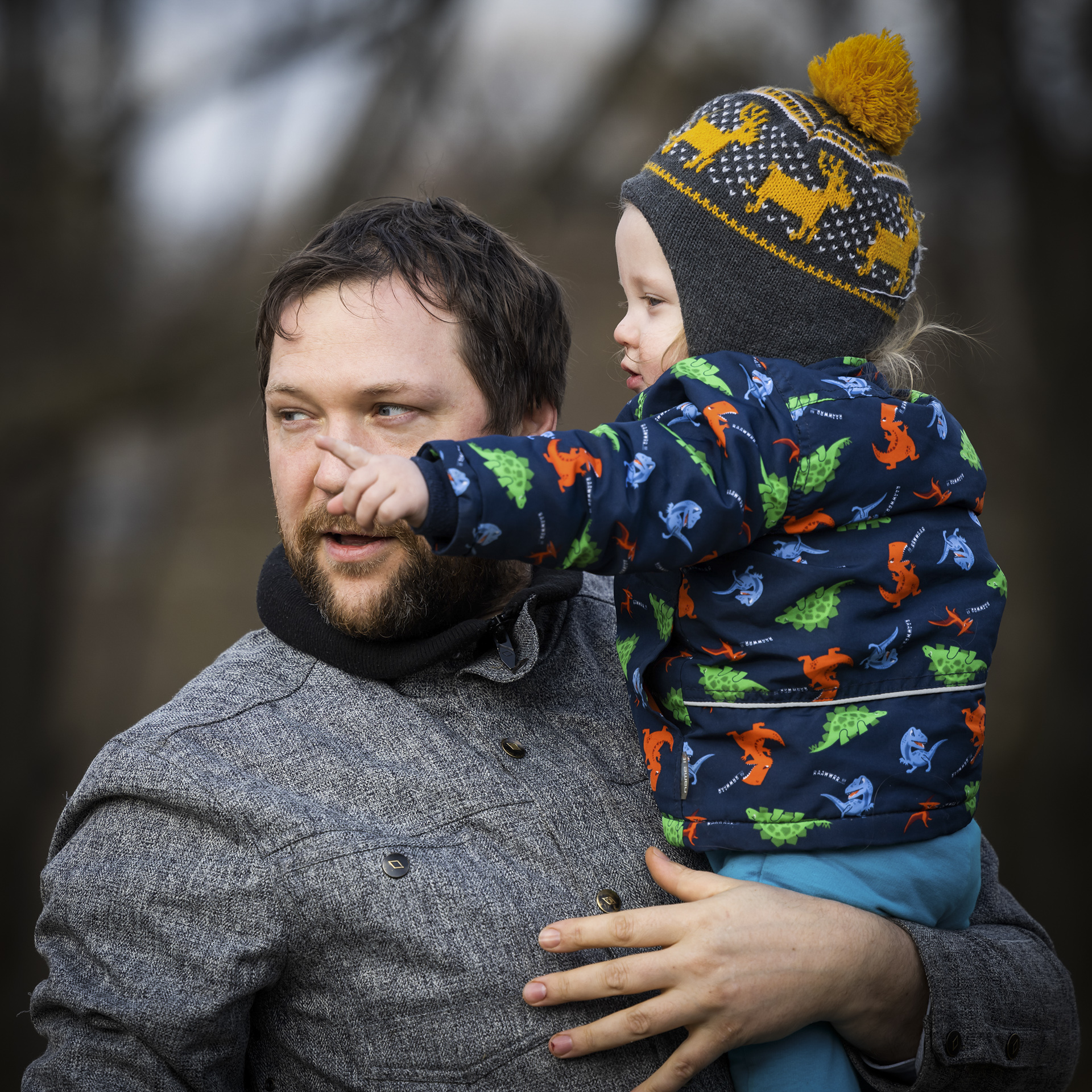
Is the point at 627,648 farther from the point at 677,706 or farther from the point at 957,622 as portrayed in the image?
the point at 957,622

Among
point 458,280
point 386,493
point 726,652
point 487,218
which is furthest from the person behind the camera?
point 487,218

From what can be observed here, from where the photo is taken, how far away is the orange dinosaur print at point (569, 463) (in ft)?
4.07

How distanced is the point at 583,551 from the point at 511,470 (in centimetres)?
13

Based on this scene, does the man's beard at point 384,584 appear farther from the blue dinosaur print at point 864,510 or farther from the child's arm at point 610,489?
the blue dinosaur print at point 864,510

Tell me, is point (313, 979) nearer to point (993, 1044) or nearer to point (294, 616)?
point (294, 616)

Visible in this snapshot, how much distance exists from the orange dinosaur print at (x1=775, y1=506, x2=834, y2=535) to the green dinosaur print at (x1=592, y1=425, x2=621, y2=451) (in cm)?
29

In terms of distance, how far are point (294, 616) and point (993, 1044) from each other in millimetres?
1272

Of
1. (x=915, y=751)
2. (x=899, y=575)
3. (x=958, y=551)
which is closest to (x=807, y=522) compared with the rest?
(x=899, y=575)

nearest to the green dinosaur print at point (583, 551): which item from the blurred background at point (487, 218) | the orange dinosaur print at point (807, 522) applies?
the orange dinosaur print at point (807, 522)

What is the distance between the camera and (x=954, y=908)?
169 centimetres

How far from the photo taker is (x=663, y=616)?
1.56 meters

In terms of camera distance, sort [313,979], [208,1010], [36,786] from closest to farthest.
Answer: [208,1010]
[313,979]
[36,786]

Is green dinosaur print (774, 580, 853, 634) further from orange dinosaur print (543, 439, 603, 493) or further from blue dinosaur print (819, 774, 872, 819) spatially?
orange dinosaur print (543, 439, 603, 493)

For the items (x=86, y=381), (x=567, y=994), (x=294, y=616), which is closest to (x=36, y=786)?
(x=86, y=381)
